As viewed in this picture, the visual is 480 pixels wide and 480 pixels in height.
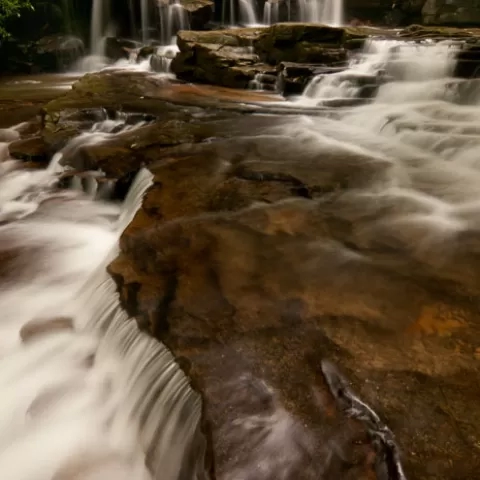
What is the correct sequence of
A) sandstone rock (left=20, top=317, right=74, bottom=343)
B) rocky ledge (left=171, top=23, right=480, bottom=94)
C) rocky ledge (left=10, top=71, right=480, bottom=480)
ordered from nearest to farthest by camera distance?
rocky ledge (left=10, top=71, right=480, bottom=480), sandstone rock (left=20, top=317, right=74, bottom=343), rocky ledge (left=171, top=23, right=480, bottom=94)

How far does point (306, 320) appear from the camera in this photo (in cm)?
254

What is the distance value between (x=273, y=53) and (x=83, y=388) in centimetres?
1176

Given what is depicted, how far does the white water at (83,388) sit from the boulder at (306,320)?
0.22m

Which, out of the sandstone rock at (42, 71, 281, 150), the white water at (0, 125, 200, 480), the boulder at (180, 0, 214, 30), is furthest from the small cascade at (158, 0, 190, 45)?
the white water at (0, 125, 200, 480)

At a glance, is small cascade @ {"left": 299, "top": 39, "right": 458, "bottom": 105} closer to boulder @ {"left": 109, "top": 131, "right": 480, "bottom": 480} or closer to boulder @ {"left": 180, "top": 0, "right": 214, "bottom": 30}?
boulder @ {"left": 109, "top": 131, "right": 480, "bottom": 480}

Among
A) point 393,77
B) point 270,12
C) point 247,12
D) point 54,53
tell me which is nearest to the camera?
point 393,77

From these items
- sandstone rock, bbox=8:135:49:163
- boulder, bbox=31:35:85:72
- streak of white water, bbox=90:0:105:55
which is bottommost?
sandstone rock, bbox=8:135:49:163

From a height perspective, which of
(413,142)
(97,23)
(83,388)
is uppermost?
(97,23)

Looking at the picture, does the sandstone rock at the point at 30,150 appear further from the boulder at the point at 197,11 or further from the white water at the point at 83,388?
the boulder at the point at 197,11

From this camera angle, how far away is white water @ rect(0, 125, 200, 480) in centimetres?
233

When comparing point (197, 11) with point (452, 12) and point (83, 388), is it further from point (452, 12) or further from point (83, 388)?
point (83, 388)

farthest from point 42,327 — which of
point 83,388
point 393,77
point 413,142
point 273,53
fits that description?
point 273,53

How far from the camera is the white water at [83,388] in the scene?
233 centimetres

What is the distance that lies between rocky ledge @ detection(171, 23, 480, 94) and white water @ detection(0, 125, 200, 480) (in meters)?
8.45
